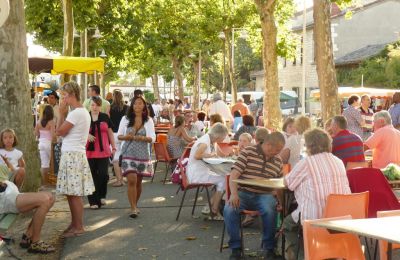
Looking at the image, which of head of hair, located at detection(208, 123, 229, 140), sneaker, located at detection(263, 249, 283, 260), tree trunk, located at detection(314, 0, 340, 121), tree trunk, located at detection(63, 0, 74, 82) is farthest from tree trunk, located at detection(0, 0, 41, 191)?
tree trunk, located at detection(63, 0, 74, 82)

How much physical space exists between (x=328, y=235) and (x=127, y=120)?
18.0ft

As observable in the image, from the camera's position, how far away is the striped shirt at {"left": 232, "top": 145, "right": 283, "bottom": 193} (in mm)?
7773

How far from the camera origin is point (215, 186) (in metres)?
10.4

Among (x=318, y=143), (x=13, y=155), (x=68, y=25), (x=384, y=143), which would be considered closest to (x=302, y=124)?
(x=384, y=143)

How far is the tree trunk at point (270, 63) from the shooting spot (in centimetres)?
2458

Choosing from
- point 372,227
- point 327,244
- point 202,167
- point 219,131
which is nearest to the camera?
point 372,227

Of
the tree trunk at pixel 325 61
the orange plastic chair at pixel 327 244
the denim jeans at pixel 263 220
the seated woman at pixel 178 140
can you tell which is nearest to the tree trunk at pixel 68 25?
the tree trunk at pixel 325 61

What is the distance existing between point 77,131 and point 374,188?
3664mm

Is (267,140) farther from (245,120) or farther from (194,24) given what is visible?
(194,24)

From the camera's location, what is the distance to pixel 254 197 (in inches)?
310

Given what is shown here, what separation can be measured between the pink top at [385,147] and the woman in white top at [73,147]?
428cm

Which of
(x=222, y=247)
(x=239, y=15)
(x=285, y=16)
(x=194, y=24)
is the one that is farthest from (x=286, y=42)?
(x=222, y=247)

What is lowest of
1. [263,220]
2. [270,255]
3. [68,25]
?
[270,255]

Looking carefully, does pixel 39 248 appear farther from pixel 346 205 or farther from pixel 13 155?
pixel 346 205
